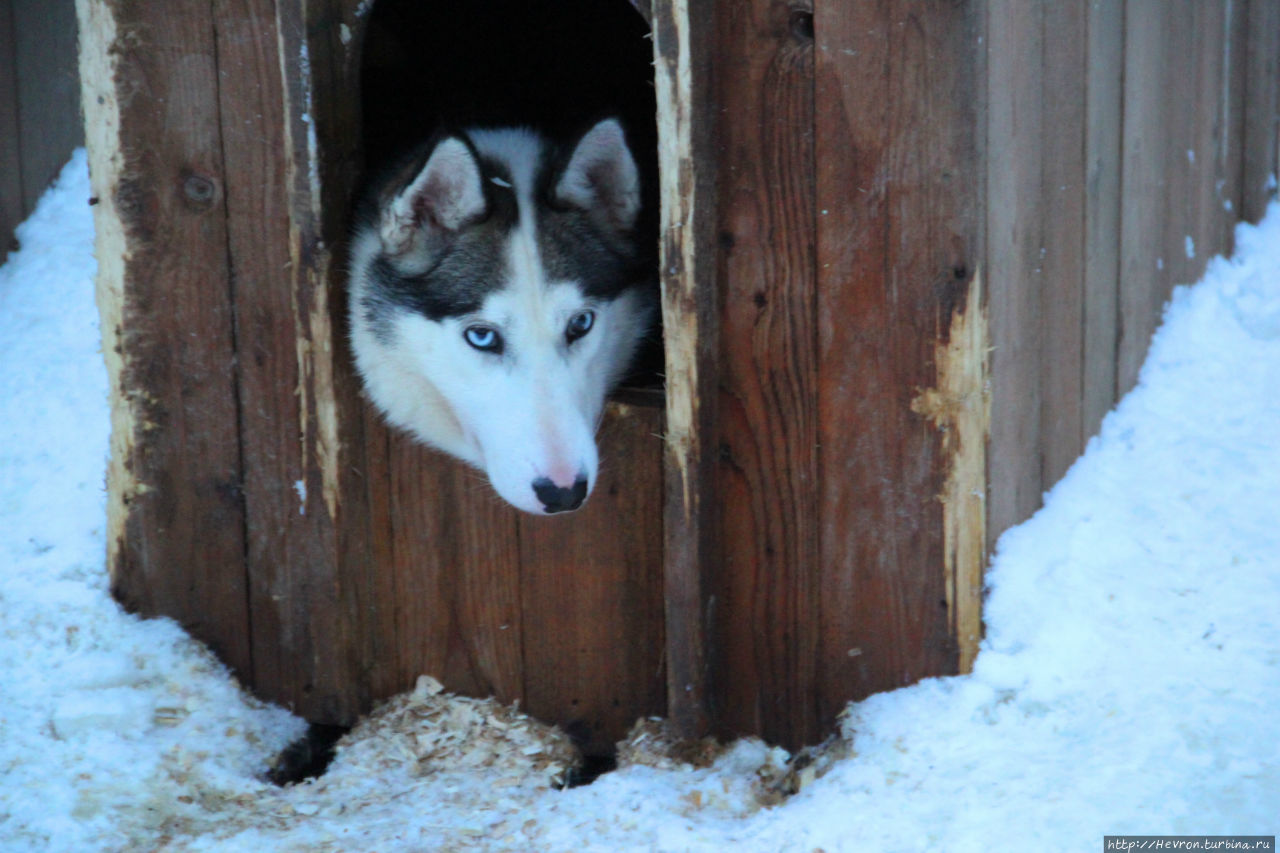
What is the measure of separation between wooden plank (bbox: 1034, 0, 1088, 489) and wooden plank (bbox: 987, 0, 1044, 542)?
0.17 feet

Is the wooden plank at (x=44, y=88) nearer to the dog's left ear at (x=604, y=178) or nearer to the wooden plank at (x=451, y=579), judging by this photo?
the wooden plank at (x=451, y=579)

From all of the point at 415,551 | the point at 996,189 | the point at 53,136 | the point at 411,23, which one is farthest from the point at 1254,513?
the point at 53,136

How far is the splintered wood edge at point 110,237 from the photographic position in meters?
3.22

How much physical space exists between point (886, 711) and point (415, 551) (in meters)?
1.38

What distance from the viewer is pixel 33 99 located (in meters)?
5.64

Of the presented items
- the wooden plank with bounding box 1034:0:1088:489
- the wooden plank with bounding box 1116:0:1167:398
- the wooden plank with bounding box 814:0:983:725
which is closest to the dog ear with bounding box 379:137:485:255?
the wooden plank with bounding box 814:0:983:725

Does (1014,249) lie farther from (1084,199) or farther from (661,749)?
(661,749)

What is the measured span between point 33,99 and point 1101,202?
15.8 ft

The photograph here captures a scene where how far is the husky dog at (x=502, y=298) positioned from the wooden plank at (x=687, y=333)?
0.26 meters

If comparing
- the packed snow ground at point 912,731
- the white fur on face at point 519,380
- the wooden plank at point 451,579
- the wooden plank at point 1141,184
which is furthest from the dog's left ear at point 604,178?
the wooden plank at point 1141,184

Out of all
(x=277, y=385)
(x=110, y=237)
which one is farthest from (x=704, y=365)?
(x=110, y=237)

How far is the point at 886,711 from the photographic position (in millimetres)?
2793

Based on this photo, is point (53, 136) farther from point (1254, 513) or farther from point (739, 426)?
point (1254, 513)

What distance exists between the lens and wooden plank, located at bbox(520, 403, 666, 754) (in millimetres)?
3160
